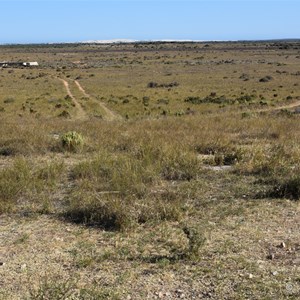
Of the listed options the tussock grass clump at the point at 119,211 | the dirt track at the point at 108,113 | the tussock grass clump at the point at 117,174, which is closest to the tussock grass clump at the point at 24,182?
the tussock grass clump at the point at 117,174

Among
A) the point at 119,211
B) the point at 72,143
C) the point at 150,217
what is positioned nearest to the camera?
the point at 119,211

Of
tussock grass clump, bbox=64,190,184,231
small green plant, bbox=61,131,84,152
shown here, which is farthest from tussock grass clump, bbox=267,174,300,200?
small green plant, bbox=61,131,84,152

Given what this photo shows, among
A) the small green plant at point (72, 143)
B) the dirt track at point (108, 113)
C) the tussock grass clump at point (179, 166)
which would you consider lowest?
the dirt track at point (108, 113)

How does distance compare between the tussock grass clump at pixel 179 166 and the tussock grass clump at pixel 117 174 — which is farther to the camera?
the tussock grass clump at pixel 179 166

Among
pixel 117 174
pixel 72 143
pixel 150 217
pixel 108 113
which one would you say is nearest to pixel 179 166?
pixel 117 174

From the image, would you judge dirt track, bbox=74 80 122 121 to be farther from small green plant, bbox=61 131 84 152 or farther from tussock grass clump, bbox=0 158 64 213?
tussock grass clump, bbox=0 158 64 213

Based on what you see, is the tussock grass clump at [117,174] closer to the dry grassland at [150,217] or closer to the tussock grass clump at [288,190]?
the dry grassland at [150,217]

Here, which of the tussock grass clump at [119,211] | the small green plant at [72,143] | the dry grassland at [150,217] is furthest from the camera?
the small green plant at [72,143]

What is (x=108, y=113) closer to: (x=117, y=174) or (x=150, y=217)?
(x=117, y=174)

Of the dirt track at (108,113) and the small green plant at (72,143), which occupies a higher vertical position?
the small green plant at (72,143)

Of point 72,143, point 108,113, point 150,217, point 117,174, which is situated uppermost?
point 117,174

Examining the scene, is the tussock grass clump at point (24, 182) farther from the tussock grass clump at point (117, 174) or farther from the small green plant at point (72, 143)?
the small green plant at point (72, 143)

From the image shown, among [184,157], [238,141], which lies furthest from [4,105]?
[184,157]

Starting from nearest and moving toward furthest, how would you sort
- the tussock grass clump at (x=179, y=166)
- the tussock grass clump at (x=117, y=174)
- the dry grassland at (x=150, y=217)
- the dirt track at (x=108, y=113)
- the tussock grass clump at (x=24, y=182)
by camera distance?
the dry grassland at (x=150, y=217) < the tussock grass clump at (x=24, y=182) < the tussock grass clump at (x=117, y=174) < the tussock grass clump at (x=179, y=166) < the dirt track at (x=108, y=113)
